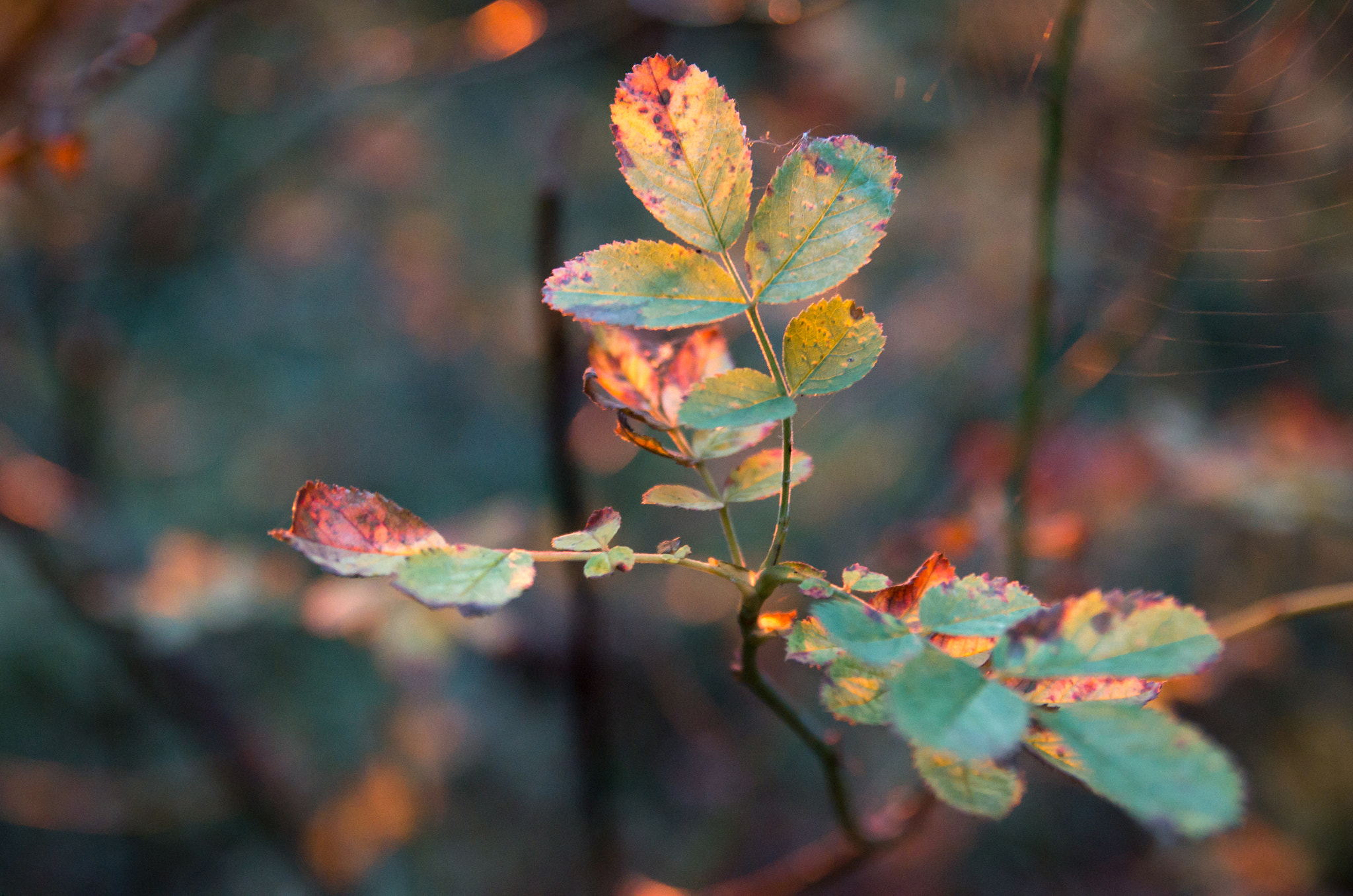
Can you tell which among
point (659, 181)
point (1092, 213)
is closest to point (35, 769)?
point (659, 181)

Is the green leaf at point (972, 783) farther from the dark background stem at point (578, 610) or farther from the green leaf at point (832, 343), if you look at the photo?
the dark background stem at point (578, 610)

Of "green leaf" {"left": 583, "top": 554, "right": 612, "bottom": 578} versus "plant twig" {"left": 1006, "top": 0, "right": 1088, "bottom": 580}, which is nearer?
"green leaf" {"left": 583, "top": 554, "right": 612, "bottom": 578}

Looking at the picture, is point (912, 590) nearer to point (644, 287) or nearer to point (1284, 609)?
point (644, 287)

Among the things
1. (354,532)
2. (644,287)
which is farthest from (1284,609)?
(354,532)

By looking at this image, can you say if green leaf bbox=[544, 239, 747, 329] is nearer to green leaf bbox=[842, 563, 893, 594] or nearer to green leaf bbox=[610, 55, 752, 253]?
green leaf bbox=[610, 55, 752, 253]

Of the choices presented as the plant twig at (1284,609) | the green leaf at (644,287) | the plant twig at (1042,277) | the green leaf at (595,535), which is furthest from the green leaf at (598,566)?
the plant twig at (1042,277)

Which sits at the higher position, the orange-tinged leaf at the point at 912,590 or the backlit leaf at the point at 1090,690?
the orange-tinged leaf at the point at 912,590

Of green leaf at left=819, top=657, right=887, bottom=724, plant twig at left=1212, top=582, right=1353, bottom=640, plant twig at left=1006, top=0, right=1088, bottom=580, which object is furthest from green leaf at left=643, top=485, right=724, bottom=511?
plant twig at left=1006, top=0, right=1088, bottom=580
